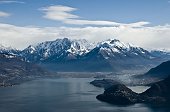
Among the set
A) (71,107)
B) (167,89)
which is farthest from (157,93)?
(71,107)

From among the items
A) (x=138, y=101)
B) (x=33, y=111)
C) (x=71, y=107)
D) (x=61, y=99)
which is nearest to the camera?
(x=33, y=111)

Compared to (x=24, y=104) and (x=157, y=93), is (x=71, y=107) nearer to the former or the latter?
(x=24, y=104)

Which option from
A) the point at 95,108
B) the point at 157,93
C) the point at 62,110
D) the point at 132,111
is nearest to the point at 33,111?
the point at 62,110

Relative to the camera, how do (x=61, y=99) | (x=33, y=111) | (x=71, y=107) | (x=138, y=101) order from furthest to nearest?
(x=61, y=99) → (x=138, y=101) → (x=71, y=107) → (x=33, y=111)

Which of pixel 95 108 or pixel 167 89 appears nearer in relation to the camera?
pixel 95 108

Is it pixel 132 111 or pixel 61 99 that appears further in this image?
pixel 61 99

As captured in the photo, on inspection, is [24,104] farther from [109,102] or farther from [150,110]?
[150,110]

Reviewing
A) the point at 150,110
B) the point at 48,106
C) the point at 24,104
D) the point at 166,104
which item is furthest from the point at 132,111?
the point at 24,104
